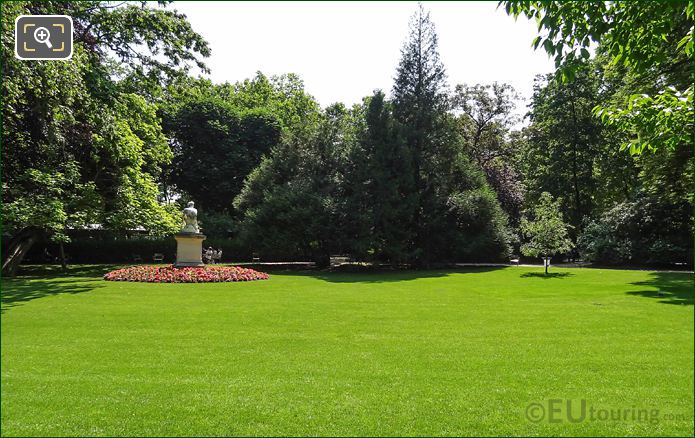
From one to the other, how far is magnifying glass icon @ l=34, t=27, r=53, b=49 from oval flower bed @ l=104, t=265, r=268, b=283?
16.8 meters

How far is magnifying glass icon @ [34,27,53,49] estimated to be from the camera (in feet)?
18.6

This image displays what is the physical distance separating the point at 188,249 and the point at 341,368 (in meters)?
20.5

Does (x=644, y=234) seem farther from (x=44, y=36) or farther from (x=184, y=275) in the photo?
(x=44, y=36)

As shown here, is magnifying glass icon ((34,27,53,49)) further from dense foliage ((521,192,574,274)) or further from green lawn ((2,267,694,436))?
dense foliage ((521,192,574,274))

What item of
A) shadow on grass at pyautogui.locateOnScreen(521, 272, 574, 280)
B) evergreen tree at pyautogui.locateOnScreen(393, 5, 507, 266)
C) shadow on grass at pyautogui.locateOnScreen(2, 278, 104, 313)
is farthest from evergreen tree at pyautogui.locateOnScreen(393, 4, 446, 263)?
shadow on grass at pyautogui.locateOnScreen(2, 278, 104, 313)

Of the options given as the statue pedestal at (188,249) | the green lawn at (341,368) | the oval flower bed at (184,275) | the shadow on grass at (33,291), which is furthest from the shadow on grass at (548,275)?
the shadow on grass at (33,291)

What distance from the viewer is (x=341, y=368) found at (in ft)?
22.4

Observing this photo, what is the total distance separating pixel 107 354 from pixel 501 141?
46922mm

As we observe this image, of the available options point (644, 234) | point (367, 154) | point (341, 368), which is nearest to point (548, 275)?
point (644, 234)

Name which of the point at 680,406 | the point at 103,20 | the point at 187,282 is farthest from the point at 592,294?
the point at 103,20

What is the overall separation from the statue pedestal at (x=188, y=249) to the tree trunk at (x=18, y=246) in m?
7.13

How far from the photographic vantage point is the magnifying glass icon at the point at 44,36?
566 cm

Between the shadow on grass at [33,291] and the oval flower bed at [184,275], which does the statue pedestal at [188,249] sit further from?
the shadow on grass at [33,291]

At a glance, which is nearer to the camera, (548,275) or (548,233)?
(548,275)
